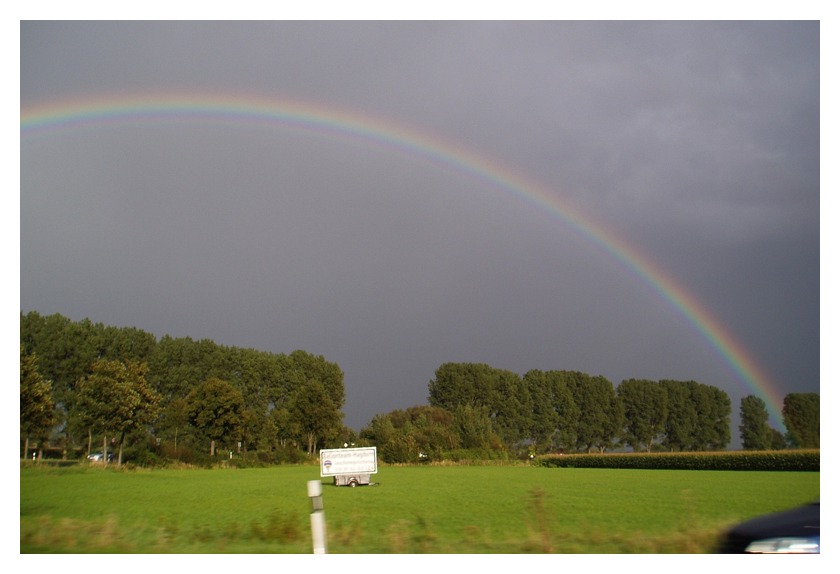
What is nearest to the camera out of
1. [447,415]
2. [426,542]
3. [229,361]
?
[426,542]

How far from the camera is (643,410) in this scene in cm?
11406

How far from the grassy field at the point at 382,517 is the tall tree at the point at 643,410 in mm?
67345

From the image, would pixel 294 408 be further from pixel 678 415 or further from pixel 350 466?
pixel 678 415

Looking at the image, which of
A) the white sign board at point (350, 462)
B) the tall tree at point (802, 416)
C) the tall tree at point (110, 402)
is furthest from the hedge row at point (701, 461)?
the tall tree at point (110, 402)

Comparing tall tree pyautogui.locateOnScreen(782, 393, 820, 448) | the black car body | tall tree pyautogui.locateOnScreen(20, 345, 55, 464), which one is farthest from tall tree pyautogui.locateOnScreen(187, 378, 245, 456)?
the black car body

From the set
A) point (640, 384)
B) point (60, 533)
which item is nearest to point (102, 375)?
point (60, 533)

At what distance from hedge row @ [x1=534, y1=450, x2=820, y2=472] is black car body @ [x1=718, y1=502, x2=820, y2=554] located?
5835 cm

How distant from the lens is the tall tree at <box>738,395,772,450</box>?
368 feet

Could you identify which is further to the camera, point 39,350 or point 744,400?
point 744,400

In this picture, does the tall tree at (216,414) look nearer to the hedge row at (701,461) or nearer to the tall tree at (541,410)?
the hedge row at (701,461)

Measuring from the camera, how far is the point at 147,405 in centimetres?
6306
